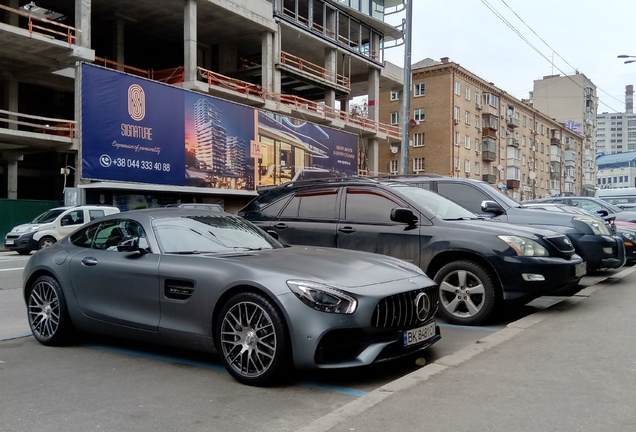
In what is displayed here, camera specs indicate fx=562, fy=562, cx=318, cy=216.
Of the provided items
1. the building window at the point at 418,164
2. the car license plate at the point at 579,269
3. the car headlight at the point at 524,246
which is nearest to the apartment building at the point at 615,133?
the building window at the point at 418,164

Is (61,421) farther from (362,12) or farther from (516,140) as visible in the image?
(516,140)

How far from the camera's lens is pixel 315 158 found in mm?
38406

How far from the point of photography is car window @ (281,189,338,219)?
7.50m

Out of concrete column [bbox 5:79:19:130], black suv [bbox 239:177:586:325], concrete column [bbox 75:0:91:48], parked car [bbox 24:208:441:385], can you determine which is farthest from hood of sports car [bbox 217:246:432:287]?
concrete column [bbox 5:79:19:130]

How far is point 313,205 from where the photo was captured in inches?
300

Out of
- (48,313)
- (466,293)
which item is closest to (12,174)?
(48,313)

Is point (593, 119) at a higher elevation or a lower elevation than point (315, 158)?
higher

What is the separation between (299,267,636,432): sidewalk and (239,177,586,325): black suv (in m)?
0.69

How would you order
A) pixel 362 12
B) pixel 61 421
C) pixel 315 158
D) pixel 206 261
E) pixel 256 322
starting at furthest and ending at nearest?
1. pixel 362 12
2. pixel 315 158
3. pixel 206 261
4. pixel 256 322
5. pixel 61 421

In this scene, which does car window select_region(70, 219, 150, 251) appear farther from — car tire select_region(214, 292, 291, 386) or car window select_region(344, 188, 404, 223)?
car window select_region(344, 188, 404, 223)

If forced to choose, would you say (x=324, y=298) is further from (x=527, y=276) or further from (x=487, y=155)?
(x=487, y=155)

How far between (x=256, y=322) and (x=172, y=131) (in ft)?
81.4

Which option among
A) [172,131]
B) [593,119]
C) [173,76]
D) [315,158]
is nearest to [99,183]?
[172,131]

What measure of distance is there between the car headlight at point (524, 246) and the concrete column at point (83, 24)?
26452mm
